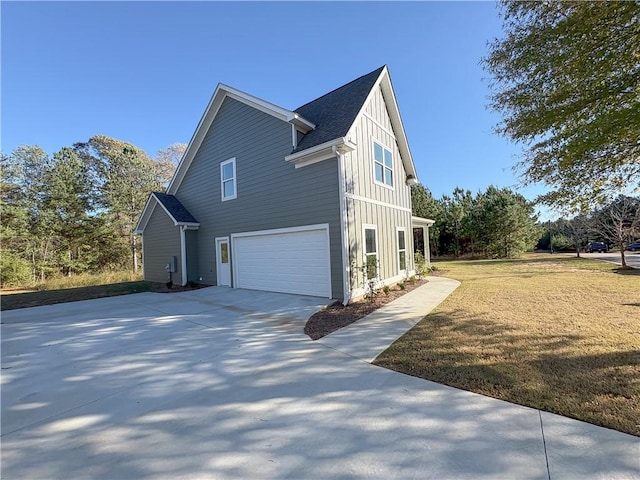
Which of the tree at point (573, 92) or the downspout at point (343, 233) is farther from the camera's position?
the downspout at point (343, 233)

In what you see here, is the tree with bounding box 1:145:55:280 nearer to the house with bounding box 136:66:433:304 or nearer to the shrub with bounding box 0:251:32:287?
the shrub with bounding box 0:251:32:287

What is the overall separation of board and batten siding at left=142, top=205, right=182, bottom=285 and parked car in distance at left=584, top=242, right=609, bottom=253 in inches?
1718

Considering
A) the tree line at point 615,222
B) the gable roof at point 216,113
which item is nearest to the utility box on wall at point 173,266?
the gable roof at point 216,113

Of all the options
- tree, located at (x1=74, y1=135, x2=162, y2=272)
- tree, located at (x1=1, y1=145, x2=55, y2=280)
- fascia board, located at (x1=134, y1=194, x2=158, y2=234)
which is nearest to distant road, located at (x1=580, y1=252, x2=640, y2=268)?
fascia board, located at (x1=134, y1=194, x2=158, y2=234)

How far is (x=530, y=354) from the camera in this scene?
4148mm

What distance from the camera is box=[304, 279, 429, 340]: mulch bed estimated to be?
5.87 meters

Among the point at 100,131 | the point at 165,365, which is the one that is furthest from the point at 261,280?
A: the point at 100,131

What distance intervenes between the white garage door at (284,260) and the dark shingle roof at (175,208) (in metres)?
3.15

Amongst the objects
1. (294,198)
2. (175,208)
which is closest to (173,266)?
(175,208)

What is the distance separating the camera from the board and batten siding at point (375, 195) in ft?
28.9

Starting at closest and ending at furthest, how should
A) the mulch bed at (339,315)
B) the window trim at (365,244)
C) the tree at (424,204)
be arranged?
1. the mulch bed at (339,315)
2. the window trim at (365,244)
3. the tree at (424,204)

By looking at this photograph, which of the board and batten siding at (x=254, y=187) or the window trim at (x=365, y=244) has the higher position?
the board and batten siding at (x=254, y=187)

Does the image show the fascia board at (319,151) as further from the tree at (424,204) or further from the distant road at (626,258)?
the tree at (424,204)

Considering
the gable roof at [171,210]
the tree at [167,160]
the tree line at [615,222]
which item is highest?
the tree at [167,160]
